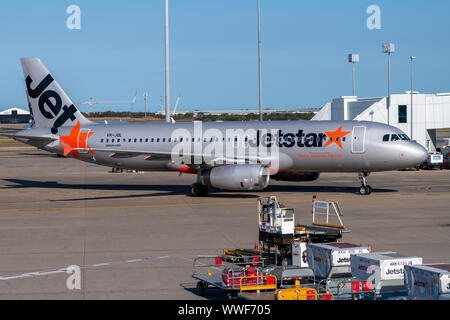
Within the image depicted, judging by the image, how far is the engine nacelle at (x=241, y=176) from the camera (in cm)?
3550

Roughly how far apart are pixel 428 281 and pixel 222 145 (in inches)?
1086

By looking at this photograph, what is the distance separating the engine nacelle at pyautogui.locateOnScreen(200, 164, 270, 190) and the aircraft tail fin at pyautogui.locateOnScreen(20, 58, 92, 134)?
42.7 ft

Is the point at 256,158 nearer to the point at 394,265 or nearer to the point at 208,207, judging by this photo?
the point at 208,207

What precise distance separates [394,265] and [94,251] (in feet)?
37.2

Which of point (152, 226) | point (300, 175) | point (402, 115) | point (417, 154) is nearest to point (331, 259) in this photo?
point (152, 226)

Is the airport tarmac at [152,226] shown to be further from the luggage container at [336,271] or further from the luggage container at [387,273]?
the luggage container at [387,273]

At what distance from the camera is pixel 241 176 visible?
3575 cm

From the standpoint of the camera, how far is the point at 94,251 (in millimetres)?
22406

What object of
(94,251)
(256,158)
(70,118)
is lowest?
(94,251)

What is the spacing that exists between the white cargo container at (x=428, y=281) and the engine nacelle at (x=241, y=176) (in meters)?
21.4

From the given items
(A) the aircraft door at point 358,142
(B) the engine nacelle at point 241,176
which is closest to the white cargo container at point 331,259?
(B) the engine nacelle at point 241,176

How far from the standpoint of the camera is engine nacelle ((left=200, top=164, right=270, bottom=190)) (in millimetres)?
35500

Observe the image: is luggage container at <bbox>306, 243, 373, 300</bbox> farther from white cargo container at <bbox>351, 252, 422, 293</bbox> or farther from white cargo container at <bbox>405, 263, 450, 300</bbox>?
white cargo container at <bbox>405, 263, 450, 300</bbox>
